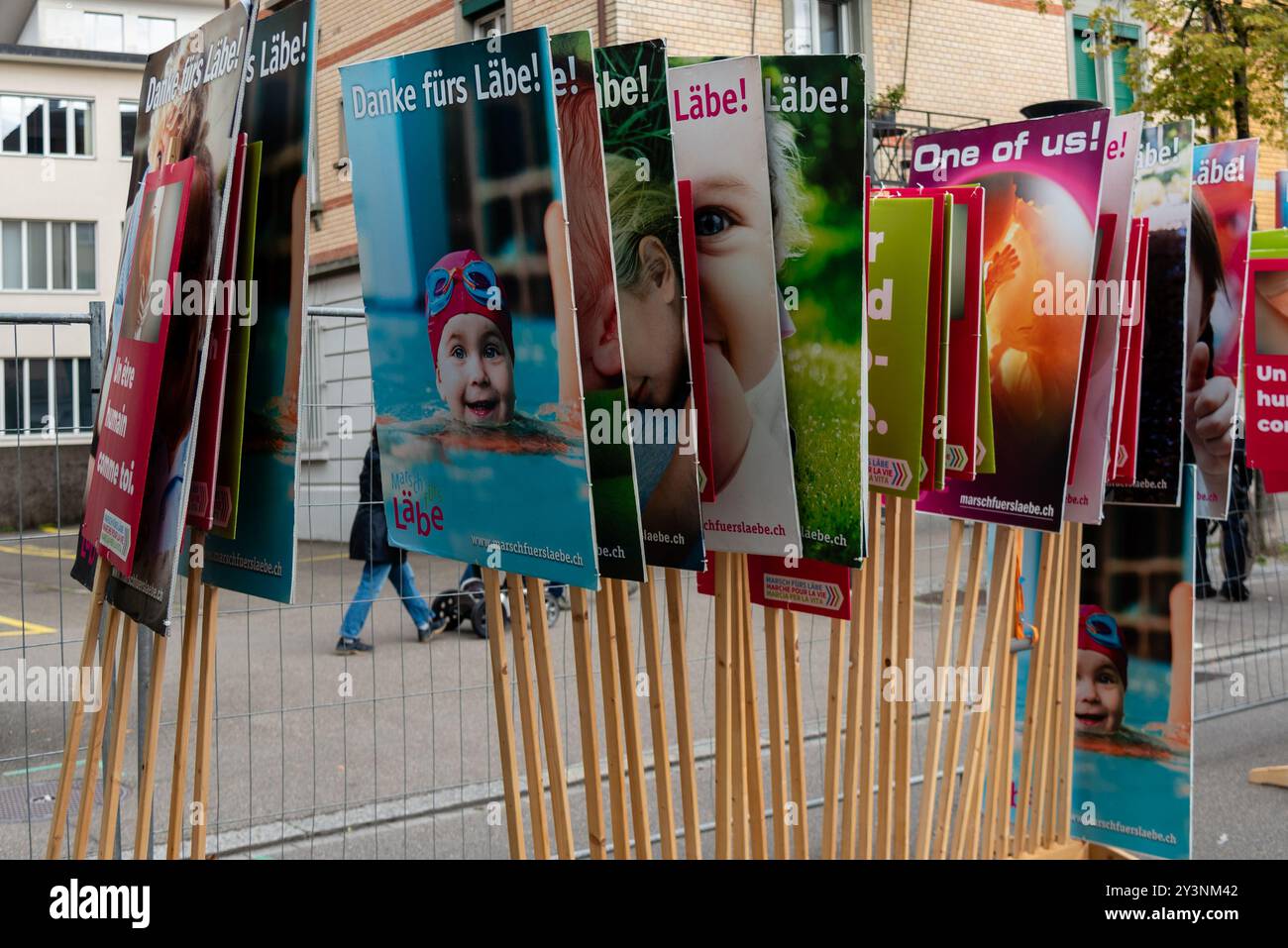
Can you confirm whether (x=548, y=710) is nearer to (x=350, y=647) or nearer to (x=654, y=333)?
(x=654, y=333)

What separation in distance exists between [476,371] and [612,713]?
31.2 inches

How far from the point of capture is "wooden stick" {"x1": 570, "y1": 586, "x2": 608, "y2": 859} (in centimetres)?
293

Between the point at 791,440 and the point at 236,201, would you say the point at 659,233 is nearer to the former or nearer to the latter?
the point at 791,440

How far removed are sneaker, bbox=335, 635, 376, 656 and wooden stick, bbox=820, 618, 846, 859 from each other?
11.9 ft

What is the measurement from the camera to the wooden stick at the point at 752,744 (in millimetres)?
3133

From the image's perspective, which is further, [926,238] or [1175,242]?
[1175,242]

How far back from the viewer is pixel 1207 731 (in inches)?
298

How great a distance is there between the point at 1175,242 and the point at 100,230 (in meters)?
31.7

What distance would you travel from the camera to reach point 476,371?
2803 mm

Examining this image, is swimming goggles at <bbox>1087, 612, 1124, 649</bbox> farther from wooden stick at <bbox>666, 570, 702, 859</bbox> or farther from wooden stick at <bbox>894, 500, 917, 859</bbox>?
wooden stick at <bbox>666, 570, 702, 859</bbox>

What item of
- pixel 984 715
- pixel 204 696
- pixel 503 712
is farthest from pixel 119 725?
pixel 984 715

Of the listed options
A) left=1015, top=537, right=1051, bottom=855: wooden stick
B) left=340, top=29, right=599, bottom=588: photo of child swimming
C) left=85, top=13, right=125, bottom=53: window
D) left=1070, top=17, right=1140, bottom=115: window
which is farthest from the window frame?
left=340, top=29, right=599, bottom=588: photo of child swimming
